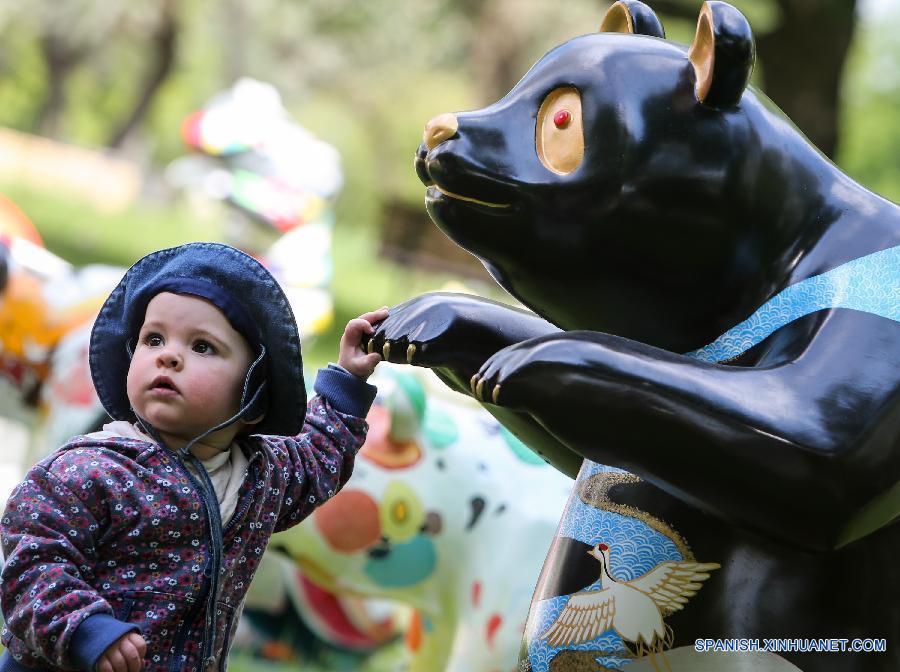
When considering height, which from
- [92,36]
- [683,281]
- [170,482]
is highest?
[683,281]

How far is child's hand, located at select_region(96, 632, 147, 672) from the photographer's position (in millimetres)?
1794

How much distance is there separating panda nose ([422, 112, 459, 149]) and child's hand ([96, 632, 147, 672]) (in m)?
0.88

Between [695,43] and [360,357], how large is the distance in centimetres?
80

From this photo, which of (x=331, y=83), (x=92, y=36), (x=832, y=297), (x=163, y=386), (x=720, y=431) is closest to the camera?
(x=720, y=431)

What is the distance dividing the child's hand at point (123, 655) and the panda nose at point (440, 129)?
2.90 feet

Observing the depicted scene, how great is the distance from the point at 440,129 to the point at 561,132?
192mm

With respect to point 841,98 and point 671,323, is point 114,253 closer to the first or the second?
point 841,98

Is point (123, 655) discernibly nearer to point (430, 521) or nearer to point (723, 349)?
point (723, 349)

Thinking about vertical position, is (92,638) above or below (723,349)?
below

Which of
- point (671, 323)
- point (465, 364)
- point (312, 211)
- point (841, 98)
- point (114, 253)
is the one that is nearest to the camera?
point (671, 323)

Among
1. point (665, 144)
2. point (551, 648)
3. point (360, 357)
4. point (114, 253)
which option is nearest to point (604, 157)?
point (665, 144)

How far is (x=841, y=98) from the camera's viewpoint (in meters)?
8.99

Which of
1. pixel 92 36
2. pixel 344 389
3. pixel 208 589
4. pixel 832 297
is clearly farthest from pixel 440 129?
pixel 92 36

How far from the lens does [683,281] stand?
201cm
